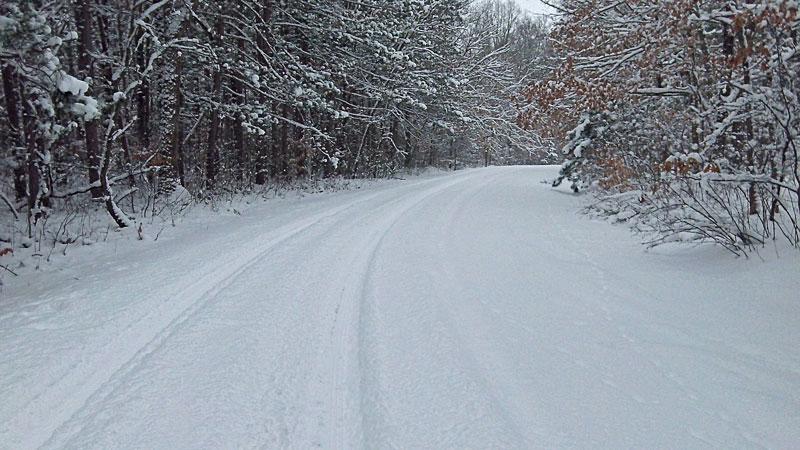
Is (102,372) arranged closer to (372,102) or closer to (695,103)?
(695,103)

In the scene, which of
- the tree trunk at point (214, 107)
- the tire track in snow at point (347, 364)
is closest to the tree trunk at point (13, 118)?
the tree trunk at point (214, 107)

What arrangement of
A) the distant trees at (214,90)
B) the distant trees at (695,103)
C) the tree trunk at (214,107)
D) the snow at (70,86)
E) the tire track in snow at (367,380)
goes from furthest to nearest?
the tree trunk at (214,107) < the distant trees at (214,90) < the snow at (70,86) < the distant trees at (695,103) < the tire track in snow at (367,380)

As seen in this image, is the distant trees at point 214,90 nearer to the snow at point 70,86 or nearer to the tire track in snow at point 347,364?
the snow at point 70,86

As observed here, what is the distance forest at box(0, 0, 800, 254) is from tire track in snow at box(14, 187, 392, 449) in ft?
9.64

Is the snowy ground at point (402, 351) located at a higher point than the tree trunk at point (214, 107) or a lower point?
lower

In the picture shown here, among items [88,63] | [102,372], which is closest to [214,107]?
[88,63]

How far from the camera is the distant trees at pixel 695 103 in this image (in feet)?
17.8

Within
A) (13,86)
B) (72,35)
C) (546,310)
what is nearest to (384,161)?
(13,86)

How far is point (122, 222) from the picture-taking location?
353 inches

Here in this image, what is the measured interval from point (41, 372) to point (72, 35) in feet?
16.3

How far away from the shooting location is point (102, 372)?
11.1ft

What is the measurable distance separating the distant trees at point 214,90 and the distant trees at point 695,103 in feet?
10.5

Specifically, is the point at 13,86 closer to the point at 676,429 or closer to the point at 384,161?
the point at 676,429

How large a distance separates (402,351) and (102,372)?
2.07m
